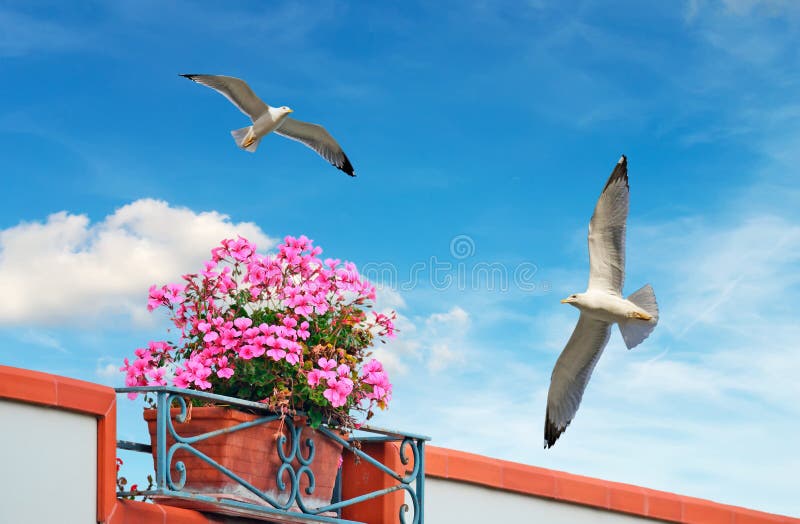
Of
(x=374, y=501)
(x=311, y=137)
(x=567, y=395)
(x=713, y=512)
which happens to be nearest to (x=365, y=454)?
(x=374, y=501)

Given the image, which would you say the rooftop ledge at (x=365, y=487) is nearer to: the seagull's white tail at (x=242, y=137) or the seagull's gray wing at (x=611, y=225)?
the seagull's gray wing at (x=611, y=225)

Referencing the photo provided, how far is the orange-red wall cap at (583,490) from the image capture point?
6.71 m

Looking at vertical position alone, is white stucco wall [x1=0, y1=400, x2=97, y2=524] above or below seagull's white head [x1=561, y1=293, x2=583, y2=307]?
below

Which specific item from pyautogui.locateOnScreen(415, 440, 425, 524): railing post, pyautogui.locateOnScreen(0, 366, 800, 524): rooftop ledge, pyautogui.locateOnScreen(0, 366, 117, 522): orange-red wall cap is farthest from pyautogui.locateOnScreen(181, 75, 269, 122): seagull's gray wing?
pyautogui.locateOnScreen(0, 366, 117, 522): orange-red wall cap

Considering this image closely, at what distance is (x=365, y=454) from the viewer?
6.05 m

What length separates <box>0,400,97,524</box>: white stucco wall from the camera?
4.54m

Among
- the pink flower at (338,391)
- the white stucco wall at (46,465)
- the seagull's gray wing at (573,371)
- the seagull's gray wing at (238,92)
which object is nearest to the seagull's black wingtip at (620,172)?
the seagull's gray wing at (573,371)

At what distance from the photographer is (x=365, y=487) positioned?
6395 millimetres

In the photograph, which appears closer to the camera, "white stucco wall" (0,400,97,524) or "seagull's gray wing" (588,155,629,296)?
"white stucco wall" (0,400,97,524)

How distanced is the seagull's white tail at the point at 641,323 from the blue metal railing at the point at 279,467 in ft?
8.93

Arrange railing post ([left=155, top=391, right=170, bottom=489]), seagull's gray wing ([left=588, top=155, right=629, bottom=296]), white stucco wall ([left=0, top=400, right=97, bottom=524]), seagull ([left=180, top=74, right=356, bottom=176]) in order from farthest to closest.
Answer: seagull ([left=180, top=74, right=356, bottom=176]), seagull's gray wing ([left=588, top=155, right=629, bottom=296]), railing post ([left=155, top=391, right=170, bottom=489]), white stucco wall ([left=0, top=400, right=97, bottom=524])

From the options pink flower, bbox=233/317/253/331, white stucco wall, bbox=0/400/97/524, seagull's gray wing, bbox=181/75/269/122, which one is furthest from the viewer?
seagull's gray wing, bbox=181/75/269/122

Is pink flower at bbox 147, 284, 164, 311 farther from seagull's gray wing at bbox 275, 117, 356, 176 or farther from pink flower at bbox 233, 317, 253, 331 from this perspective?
seagull's gray wing at bbox 275, 117, 356, 176

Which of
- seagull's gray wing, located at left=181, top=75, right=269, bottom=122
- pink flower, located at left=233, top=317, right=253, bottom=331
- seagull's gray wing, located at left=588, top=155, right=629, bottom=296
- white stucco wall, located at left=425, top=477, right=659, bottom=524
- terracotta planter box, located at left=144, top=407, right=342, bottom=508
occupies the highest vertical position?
seagull's gray wing, located at left=181, top=75, right=269, bottom=122
